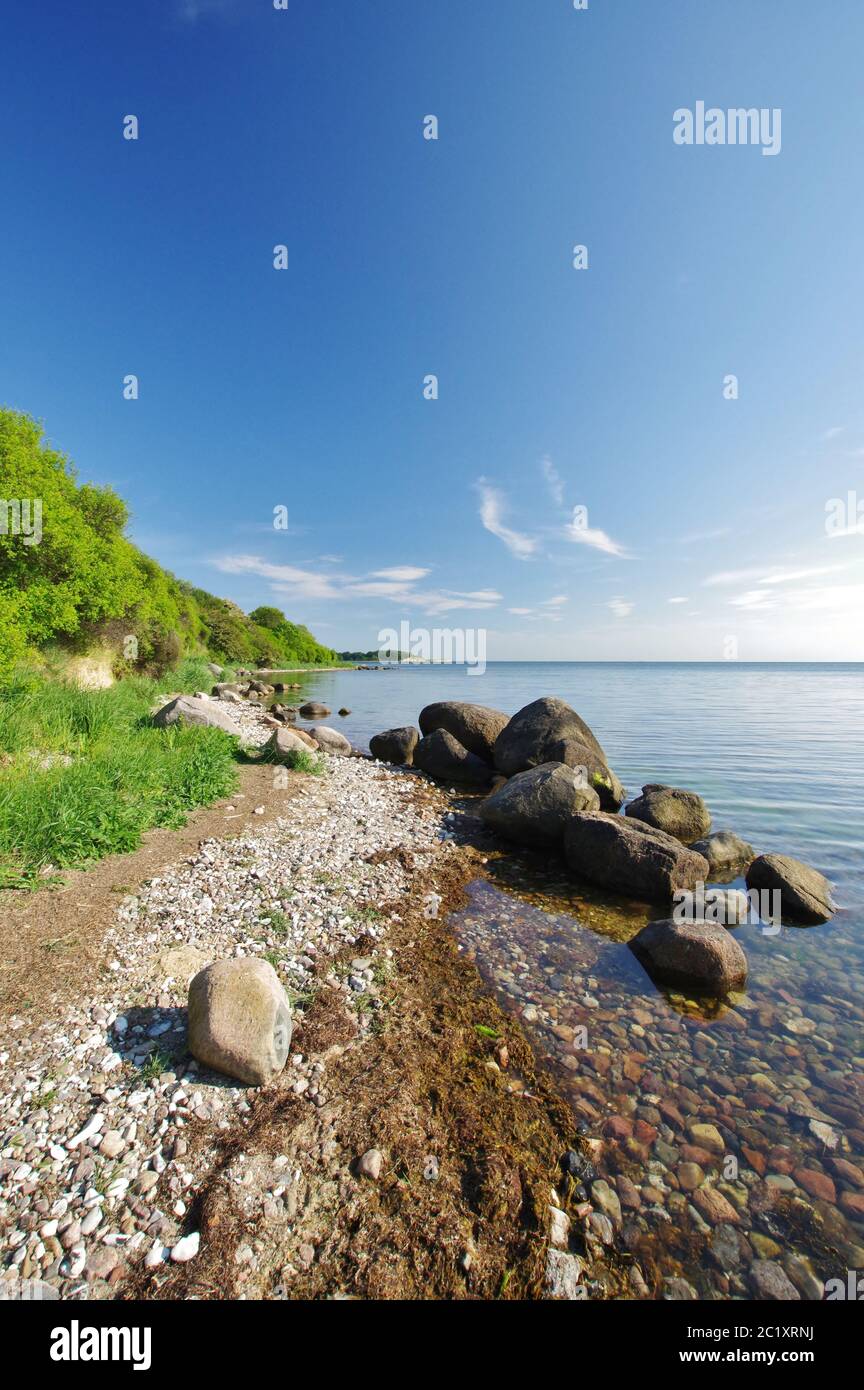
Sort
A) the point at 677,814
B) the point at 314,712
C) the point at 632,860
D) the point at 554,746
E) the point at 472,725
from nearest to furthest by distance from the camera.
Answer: the point at 632,860, the point at 677,814, the point at 554,746, the point at 472,725, the point at 314,712

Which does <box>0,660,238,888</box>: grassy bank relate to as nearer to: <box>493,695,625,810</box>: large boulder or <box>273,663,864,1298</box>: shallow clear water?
<box>273,663,864,1298</box>: shallow clear water

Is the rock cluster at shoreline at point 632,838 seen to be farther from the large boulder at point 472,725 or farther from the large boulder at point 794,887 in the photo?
the large boulder at point 472,725

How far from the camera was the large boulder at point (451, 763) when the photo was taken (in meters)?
16.8

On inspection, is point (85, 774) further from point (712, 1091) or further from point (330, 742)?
point (330, 742)

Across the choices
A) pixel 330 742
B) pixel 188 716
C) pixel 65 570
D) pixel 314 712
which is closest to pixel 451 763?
pixel 330 742

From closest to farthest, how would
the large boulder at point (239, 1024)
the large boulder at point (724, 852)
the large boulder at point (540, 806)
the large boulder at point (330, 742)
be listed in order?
the large boulder at point (239, 1024) → the large boulder at point (724, 852) → the large boulder at point (540, 806) → the large boulder at point (330, 742)

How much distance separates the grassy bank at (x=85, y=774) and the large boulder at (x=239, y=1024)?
3458mm

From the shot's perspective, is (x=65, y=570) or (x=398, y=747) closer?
(x=65, y=570)

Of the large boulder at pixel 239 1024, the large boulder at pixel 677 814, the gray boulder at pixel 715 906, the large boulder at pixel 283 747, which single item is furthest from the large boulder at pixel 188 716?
the gray boulder at pixel 715 906

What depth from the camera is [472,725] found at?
18.5 metres

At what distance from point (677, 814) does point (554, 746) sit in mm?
3960

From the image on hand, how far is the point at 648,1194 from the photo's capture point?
369cm

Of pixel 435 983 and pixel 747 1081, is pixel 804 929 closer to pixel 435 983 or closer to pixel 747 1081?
pixel 747 1081
